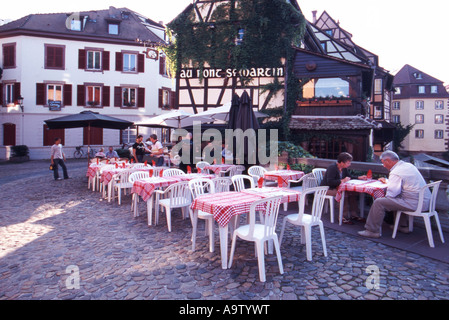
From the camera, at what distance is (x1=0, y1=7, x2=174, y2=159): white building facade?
2250cm

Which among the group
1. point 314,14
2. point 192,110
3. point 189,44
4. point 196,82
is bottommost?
point 192,110

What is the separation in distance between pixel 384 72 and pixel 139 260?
26.3 m

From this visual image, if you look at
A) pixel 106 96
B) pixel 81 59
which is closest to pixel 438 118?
pixel 106 96

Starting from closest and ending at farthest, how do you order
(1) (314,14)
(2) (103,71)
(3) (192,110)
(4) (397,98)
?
1. (3) (192,110)
2. (2) (103,71)
3. (1) (314,14)
4. (4) (397,98)

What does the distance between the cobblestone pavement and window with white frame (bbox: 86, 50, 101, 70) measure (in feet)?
66.4

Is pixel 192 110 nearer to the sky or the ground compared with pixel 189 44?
nearer to the ground

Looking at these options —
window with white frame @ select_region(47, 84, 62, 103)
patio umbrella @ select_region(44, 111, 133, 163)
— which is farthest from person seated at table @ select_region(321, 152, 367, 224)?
window with white frame @ select_region(47, 84, 62, 103)

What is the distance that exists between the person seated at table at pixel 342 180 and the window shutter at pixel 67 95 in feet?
71.6

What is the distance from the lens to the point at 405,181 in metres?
5.14

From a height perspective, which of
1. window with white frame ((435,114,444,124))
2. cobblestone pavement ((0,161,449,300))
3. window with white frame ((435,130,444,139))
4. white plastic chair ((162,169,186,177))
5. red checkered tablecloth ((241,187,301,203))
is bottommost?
cobblestone pavement ((0,161,449,300))

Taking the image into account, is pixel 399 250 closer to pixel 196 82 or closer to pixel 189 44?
pixel 196 82

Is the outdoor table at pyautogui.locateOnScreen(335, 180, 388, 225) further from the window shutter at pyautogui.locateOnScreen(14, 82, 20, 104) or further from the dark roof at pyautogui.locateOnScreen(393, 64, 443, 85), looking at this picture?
the dark roof at pyautogui.locateOnScreen(393, 64, 443, 85)
